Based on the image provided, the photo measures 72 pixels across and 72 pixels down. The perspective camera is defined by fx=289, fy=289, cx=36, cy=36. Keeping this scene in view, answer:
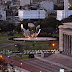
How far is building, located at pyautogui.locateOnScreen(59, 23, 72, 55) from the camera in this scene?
112 feet

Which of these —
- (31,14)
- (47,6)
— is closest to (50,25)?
(31,14)

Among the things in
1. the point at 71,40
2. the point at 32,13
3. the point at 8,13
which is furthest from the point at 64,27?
the point at 8,13

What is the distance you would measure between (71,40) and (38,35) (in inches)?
1064

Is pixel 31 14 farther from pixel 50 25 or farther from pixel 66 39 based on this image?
pixel 66 39

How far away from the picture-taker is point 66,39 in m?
35.2

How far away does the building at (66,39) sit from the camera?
34.1 m

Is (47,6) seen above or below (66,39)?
below

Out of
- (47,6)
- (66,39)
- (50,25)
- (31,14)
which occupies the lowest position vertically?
(31,14)

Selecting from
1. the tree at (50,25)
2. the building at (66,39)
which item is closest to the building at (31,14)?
the tree at (50,25)

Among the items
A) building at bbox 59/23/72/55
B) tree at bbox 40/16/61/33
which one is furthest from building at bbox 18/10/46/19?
building at bbox 59/23/72/55

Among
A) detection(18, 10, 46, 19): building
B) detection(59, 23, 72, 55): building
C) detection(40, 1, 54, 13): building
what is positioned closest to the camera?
detection(59, 23, 72, 55): building

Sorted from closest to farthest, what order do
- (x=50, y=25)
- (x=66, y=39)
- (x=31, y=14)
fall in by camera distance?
(x=66, y=39)
(x=50, y=25)
(x=31, y=14)

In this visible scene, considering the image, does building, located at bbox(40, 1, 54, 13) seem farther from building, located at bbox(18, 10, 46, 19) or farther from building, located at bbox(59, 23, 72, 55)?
building, located at bbox(59, 23, 72, 55)

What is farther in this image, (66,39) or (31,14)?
(31,14)
